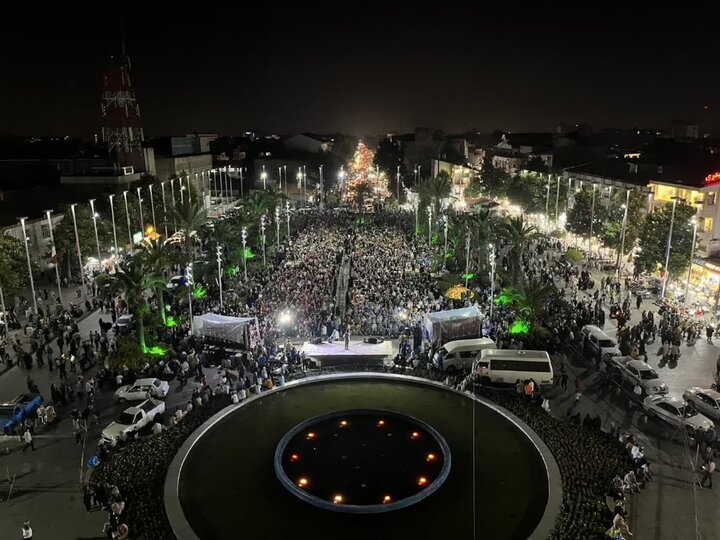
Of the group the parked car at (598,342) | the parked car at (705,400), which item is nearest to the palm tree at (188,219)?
the parked car at (598,342)

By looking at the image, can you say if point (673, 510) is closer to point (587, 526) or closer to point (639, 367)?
point (587, 526)

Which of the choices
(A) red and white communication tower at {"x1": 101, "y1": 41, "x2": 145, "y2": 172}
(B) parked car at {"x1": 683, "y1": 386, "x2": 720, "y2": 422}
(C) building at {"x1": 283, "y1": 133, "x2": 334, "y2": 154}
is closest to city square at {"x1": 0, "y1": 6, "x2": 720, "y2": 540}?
(B) parked car at {"x1": 683, "y1": 386, "x2": 720, "y2": 422}

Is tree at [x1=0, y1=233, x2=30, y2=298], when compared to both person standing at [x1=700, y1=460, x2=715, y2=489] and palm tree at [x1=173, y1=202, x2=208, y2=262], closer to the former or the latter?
palm tree at [x1=173, y1=202, x2=208, y2=262]

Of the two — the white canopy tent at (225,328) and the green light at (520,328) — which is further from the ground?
the white canopy tent at (225,328)

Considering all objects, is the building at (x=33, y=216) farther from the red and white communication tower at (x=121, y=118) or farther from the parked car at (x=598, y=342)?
the parked car at (x=598, y=342)

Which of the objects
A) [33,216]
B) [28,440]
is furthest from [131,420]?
[33,216]

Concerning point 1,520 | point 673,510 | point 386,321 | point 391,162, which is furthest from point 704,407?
point 391,162
